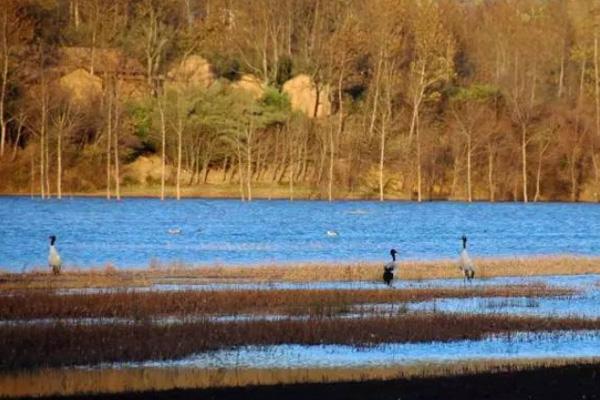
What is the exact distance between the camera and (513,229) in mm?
68000

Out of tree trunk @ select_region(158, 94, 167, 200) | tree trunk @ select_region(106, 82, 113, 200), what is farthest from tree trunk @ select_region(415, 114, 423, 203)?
tree trunk @ select_region(106, 82, 113, 200)

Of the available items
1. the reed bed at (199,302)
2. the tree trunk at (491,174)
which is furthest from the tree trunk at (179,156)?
the reed bed at (199,302)

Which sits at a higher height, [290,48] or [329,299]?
[290,48]

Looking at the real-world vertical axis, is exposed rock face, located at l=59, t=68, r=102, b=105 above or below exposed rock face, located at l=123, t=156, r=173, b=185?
above

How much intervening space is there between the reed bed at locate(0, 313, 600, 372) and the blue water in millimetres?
16382

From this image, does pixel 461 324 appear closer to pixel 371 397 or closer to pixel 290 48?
pixel 371 397

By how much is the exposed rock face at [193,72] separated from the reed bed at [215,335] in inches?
3184

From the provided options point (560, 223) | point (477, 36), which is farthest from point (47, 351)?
point (477, 36)

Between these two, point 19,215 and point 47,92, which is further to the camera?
point 47,92

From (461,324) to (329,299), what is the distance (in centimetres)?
480

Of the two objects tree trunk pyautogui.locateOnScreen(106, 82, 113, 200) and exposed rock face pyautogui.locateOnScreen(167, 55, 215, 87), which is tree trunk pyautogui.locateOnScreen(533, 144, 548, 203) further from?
tree trunk pyautogui.locateOnScreen(106, 82, 113, 200)

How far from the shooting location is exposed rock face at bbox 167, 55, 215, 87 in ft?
347

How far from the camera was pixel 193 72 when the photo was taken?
107 m

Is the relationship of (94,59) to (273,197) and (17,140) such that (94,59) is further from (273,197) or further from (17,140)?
(273,197)
